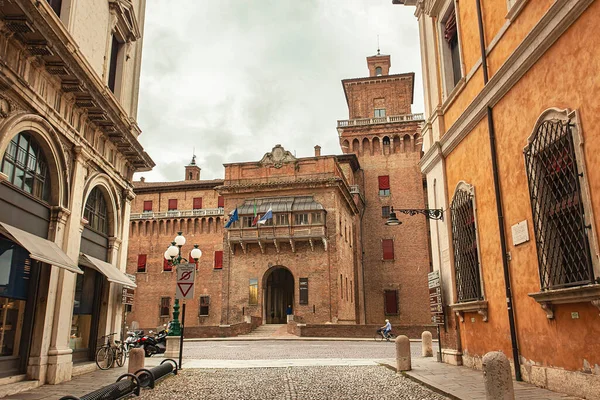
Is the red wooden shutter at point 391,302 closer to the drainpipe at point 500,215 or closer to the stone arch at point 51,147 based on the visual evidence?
the drainpipe at point 500,215

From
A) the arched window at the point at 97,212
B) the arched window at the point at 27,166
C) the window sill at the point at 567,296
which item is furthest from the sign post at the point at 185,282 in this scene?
the window sill at the point at 567,296

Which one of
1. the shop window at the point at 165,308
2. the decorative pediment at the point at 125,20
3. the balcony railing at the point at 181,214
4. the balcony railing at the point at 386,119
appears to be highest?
the balcony railing at the point at 386,119

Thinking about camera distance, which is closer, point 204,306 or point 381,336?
point 381,336

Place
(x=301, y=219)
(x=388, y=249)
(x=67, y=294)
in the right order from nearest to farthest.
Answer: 1. (x=67, y=294)
2. (x=301, y=219)
3. (x=388, y=249)

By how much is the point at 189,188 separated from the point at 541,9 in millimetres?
43885

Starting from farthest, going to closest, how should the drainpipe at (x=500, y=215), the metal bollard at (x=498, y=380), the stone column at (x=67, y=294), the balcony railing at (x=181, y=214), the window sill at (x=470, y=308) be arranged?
1. the balcony railing at (x=181, y=214)
2. the window sill at (x=470, y=308)
3. the stone column at (x=67, y=294)
4. the drainpipe at (x=500, y=215)
5. the metal bollard at (x=498, y=380)

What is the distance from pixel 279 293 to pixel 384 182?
562 inches

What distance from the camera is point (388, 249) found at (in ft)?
142

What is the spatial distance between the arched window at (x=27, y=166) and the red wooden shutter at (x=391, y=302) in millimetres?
35215

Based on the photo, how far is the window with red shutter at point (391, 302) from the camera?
4197cm

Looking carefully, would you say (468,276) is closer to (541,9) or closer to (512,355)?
(512,355)

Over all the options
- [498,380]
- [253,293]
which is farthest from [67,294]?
[253,293]

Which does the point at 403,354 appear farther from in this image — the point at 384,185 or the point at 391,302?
the point at 384,185

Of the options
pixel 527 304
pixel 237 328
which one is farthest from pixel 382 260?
pixel 527 304
